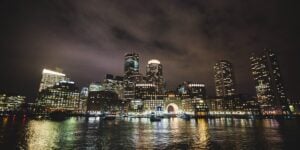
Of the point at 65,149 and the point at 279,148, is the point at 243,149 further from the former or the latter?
the point at 65,149

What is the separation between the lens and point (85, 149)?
28062mm

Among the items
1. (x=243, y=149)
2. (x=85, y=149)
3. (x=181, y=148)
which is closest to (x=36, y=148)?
(x=85, y=149)

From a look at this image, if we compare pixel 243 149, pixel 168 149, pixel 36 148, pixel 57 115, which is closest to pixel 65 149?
pixel 36 148

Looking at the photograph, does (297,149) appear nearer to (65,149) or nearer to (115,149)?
(115,149)

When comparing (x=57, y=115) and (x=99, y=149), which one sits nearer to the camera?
(x=99, y=149)

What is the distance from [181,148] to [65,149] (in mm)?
16367

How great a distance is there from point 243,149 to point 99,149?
2022 centimetres

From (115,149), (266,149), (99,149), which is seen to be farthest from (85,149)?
(266,149)

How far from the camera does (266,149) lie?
28.2 m

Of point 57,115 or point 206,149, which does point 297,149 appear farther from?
point 57,115

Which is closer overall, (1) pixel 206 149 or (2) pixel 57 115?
(1) pixel 206 149

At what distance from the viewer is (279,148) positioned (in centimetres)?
2891

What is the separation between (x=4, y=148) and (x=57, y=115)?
474ft

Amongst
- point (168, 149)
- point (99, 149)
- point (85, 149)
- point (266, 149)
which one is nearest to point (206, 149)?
point (168, 149)
